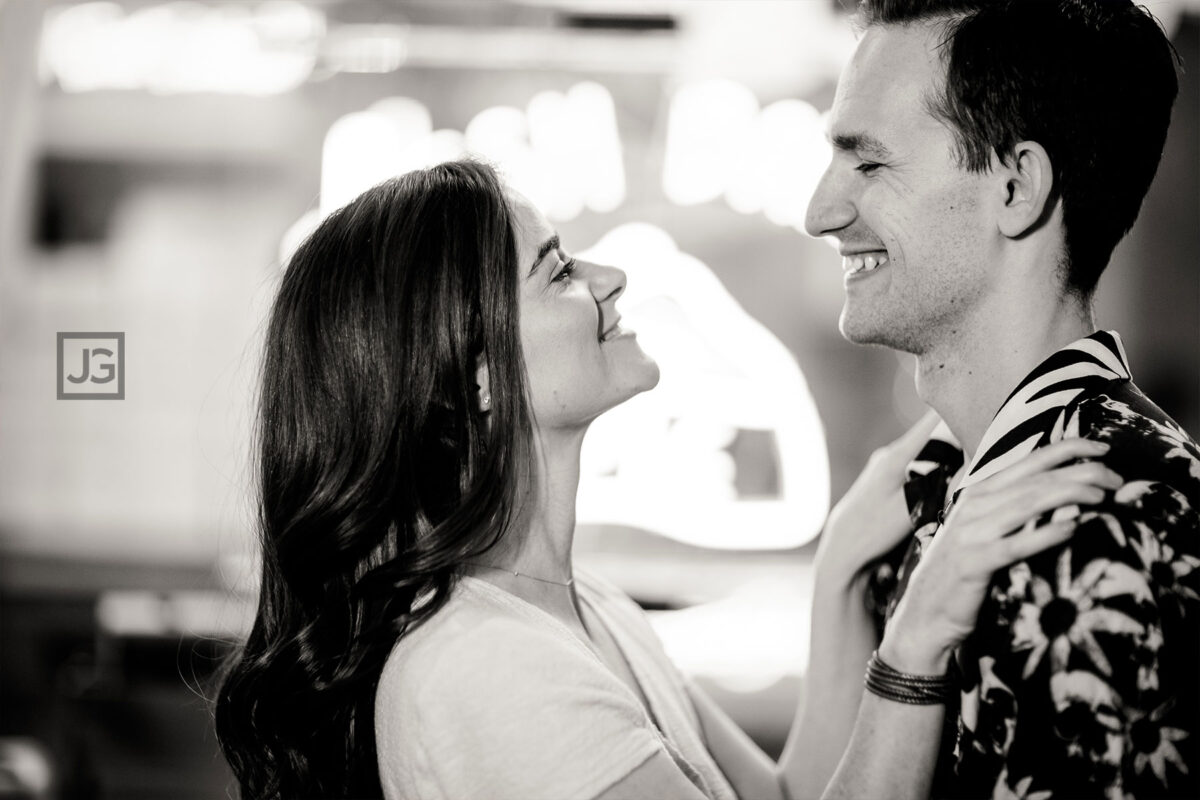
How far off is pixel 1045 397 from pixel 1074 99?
0.39m

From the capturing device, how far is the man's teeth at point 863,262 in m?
1.58

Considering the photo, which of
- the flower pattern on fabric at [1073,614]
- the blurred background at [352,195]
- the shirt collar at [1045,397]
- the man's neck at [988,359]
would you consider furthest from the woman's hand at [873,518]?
the blurred background at [352,195]

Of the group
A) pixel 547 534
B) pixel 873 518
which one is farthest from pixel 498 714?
pixel 873 518

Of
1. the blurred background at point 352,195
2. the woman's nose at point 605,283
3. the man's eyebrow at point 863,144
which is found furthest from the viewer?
the blurred background at point 352,195

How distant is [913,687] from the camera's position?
1296 mm

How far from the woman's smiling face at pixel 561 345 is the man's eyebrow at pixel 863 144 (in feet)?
1.36

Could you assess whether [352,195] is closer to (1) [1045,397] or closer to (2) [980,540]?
(1) [1045,397]

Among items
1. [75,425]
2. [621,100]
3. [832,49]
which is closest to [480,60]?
[621,100]

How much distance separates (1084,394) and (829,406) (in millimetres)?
2362

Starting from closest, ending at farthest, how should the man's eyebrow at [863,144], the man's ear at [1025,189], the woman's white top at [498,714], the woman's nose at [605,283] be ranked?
1. the woman's white top at [498,714]
2. the man's ear at [1025,189]
3. the man's eyebrow at [863,144]
4. the woman's nose at [605,283]

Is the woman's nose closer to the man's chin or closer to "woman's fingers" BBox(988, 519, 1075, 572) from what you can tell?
the man's chin

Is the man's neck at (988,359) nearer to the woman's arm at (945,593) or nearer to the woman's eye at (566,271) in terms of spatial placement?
the woman's arm at (945,593)

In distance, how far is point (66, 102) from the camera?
387 cm

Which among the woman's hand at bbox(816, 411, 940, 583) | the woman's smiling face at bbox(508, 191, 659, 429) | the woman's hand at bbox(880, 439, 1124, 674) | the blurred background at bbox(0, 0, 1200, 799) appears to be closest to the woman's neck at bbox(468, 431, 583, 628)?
the woman's smiling face at bbox(508, 191, 659, 429)
